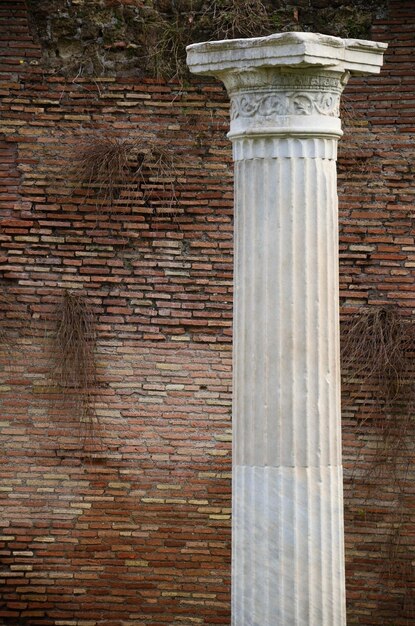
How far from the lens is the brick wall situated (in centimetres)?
816

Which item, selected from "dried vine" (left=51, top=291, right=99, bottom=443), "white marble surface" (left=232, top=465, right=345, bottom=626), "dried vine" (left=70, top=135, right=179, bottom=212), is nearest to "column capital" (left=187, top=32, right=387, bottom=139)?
"white marble surface" (left=232, top=465, right=345, bottom=626)

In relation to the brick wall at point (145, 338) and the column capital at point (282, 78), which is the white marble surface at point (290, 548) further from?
the brick wall at point (145, 338)

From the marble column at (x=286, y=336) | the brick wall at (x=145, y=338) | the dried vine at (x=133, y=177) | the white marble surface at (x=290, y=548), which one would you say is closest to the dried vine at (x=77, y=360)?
the brick wall at (x=145, y=338)

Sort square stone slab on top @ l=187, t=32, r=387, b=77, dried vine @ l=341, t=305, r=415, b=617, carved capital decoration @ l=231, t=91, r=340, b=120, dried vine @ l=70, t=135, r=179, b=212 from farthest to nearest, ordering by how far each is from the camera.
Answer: dried vine @ l=70, t=135, r=179, b=212 < dried vine @ l=341, t=305, r=415, b=617 < carved capital decoration @ l=231, t=91, r=340, b=120 < square stone slab on top @ l=187, t=32, r=387, b=77

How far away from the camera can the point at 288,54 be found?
4.66 meters

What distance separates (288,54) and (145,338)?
3.93 metres

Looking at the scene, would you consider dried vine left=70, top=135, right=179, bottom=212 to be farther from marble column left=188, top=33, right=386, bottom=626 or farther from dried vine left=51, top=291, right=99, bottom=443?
marble column left=188, top=33, right=386, bottom=626

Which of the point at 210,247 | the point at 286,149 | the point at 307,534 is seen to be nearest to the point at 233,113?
the point at 286,149

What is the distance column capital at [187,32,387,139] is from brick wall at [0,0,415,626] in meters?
3.47

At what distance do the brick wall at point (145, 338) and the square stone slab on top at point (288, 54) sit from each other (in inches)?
133

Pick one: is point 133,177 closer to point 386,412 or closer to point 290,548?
point 386,412

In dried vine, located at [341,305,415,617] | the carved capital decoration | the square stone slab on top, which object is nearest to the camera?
the square stone slab on top

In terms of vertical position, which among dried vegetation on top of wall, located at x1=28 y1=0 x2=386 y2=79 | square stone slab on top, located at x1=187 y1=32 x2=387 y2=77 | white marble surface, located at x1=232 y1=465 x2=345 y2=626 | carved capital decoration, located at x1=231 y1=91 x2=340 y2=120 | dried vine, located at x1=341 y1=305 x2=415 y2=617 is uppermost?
dried vegetation on top of wall, located at x1=28 y1=0 x2=386 y2=79

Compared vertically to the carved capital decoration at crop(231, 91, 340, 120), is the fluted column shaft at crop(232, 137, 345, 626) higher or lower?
lower
